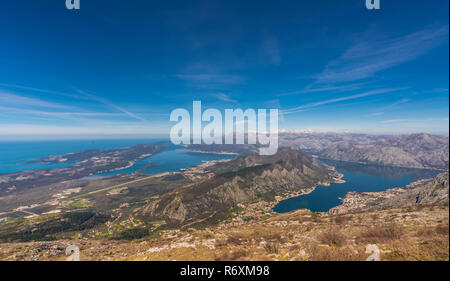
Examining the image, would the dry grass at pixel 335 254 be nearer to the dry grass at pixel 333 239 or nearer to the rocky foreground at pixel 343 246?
the rocky foreground at pixel 343 246

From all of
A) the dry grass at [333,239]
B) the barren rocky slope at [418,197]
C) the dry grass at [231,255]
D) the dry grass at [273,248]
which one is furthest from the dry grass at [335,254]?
the barren rocky slope at [418,197]

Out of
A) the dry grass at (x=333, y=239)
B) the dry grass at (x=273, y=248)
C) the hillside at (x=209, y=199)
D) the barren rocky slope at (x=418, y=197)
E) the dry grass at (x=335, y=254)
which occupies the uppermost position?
the dry grass at (x=335, y=254)

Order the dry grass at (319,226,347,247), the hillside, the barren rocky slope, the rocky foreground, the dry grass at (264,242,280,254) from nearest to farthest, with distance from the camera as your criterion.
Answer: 1. the rocky foreground
2. the dry grass at (319,226,347,247)
3. the dry grass at (264,242,280,254)
4. the barren rocky slope
5. the hillside

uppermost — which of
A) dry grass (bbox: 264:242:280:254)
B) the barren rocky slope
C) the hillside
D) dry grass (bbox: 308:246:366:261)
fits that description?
dry grass (bbox: 308:246:366:261)

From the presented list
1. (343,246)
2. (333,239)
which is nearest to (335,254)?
(343,246)

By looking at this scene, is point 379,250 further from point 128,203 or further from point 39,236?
point 128,203

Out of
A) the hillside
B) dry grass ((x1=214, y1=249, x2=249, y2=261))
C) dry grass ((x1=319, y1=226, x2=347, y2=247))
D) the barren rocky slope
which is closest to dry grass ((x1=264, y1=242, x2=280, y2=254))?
dry grass ((x1=214, y1=249, x2=249, y2=261))

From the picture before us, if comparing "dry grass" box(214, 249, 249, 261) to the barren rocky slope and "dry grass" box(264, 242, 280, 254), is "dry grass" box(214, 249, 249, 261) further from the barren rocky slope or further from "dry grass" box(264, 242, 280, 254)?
the barren rocky slope

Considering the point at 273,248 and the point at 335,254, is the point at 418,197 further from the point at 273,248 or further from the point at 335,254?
the point at 273,248
